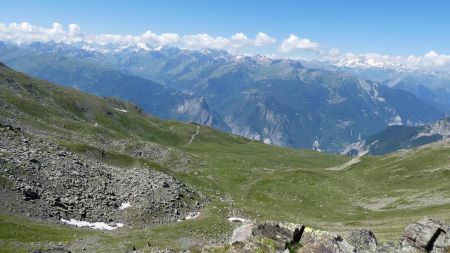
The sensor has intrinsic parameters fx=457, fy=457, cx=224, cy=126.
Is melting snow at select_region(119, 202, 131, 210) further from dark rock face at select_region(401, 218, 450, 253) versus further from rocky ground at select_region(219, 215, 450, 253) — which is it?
dark rock face at select_region(401, 218, 450, 253)

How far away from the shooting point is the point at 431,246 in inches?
1391

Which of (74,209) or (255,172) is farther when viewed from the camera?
(255,172)

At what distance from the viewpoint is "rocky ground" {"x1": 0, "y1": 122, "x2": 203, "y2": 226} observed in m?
65.4

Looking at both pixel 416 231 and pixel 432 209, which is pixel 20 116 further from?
pixel 416 231

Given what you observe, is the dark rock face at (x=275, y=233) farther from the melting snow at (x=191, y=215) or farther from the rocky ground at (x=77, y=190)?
the melting snow at (x=191, y=215)

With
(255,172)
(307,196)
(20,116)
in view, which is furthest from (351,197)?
(20,116)

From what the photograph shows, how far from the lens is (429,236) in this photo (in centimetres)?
3559

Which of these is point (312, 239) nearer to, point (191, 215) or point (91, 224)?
point (91, 224)

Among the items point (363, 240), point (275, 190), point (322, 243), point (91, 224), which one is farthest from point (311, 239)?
point (275, 190)

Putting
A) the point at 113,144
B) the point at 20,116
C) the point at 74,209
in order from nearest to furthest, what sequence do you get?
the point at 74,209, the point at 20,116, the point at 113,144

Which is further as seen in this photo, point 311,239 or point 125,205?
point 125,205

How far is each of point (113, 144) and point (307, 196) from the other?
71693 millimetres

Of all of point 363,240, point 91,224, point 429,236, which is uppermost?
point 429,236

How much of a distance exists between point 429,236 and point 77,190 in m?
54.9
